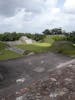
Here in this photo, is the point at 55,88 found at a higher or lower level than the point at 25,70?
lower

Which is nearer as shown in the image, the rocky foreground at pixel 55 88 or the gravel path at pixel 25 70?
the rocky foreground at pixel 55 88

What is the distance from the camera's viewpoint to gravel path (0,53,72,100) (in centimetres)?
795

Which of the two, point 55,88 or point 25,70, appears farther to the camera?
point 25,70

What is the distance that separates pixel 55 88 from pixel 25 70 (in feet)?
7.42

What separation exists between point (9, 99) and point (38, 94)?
91cm

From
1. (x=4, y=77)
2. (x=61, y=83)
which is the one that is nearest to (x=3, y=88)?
(x=4, y=77)

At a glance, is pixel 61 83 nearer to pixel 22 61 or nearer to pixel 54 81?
pixel 54 81

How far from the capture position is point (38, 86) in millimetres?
7387

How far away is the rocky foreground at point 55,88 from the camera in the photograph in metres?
7.04

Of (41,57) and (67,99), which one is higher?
(41,57)

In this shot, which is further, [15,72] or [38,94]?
[15,72]

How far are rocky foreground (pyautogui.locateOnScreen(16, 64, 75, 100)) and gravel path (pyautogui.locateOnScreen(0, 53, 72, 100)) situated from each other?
0.31m

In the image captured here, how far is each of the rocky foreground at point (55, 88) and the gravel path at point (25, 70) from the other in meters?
0.31

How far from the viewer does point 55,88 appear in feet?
24.0
